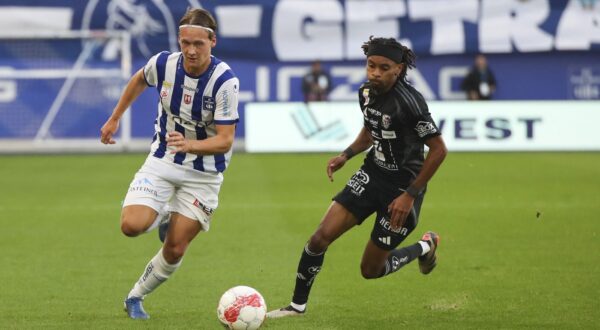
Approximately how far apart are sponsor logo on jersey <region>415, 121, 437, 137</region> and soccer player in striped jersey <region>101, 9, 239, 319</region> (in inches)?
50.8

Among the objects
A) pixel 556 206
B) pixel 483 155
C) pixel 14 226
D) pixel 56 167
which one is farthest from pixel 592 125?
pixel 14 226

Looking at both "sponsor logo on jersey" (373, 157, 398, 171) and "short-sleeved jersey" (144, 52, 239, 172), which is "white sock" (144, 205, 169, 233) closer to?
"short-sleeved jersey" (144, 52, 239, 172)

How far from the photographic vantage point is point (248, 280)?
9531mm

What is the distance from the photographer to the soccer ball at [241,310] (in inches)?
283

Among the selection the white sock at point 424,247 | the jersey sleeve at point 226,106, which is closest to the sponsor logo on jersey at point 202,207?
the jersey sleeve at point 226,106

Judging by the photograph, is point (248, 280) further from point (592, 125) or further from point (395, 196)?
point (592, 125)

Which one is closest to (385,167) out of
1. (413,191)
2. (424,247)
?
(413,191)

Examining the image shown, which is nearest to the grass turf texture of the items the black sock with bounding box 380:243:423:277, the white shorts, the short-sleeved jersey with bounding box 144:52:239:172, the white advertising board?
the black sock with bounding box 380:243:423:277

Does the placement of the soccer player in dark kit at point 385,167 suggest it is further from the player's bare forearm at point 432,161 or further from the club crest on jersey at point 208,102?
the club crest on jersey at point 208,102

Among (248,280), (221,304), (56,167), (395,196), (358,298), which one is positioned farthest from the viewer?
(56,167)

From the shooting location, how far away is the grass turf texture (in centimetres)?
814

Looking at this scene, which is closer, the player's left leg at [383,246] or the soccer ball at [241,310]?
the soccer ball at [241,310]

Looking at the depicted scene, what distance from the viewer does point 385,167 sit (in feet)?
26.0

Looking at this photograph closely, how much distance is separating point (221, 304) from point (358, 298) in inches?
72.3
